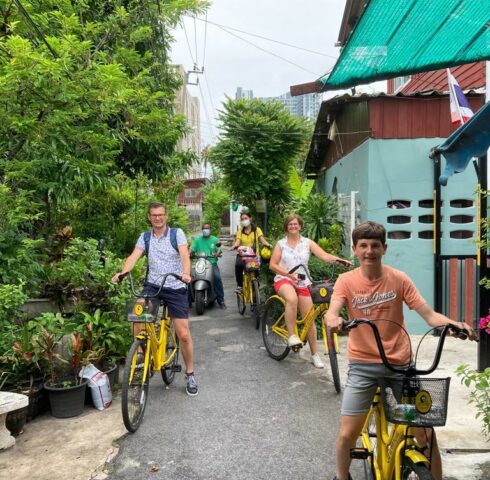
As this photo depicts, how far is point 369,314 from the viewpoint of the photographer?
2.67 metres

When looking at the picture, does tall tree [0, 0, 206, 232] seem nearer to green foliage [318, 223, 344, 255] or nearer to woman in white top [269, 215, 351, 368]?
woman in white top [269, 215, 351, 368]

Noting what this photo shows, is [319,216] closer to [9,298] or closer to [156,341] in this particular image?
[156,341]

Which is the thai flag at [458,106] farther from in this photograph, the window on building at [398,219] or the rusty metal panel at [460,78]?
the window on building at [398,219]

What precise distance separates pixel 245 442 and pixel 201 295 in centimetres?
506

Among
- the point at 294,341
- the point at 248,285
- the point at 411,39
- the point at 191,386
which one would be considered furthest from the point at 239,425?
the point at 248,285

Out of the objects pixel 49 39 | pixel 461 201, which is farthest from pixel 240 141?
pixel 49 39

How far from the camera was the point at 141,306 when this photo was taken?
13.5 feet

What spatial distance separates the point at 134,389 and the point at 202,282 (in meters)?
4.74

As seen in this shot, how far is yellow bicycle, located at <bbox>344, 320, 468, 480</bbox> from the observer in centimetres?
218

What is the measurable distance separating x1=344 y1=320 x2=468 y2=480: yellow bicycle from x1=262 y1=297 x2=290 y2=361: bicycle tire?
347 centimetres

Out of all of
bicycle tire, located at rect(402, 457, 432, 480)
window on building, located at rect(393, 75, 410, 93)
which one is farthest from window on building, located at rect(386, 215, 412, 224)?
window on building, located at rect(393, 75, 410, 93)

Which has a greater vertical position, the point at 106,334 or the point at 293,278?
the point at 293,278

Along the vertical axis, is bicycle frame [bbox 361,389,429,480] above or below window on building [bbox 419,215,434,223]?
below

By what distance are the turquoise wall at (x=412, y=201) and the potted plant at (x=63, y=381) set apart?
4.84 meters
